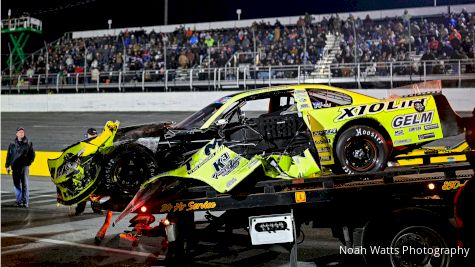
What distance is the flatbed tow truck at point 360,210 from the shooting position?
14.9ft

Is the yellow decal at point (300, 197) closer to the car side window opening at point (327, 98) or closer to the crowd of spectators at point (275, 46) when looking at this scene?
the car side window opening at point (327, 98)

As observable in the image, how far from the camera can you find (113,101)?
75.3ft

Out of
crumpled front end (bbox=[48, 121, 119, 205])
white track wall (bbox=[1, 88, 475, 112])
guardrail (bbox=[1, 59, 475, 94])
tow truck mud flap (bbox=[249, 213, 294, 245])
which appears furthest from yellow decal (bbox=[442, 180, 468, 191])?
white track wall (bbox=[1, 88, 475, 112])

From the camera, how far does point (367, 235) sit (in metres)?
4.71

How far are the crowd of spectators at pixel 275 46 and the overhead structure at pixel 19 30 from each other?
447cm

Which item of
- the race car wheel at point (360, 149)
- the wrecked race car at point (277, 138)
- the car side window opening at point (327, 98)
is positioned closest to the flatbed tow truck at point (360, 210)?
the wrecked race car at point (277, 138)

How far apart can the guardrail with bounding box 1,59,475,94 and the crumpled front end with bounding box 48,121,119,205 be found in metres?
12.9

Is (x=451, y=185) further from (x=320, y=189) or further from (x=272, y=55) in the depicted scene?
(x=272, y=55)

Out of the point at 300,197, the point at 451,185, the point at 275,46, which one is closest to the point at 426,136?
the point at 451,185

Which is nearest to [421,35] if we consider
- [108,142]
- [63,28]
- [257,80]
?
[257,80]

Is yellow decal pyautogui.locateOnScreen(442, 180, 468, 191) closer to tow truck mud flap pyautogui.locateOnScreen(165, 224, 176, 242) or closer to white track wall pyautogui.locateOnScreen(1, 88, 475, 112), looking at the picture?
tow truck mud flap pyautogui.locateOnScreen(165, 224, 176, 242)

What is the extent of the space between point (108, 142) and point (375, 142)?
339 cm

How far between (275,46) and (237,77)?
246cm

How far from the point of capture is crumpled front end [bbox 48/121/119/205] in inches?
238
